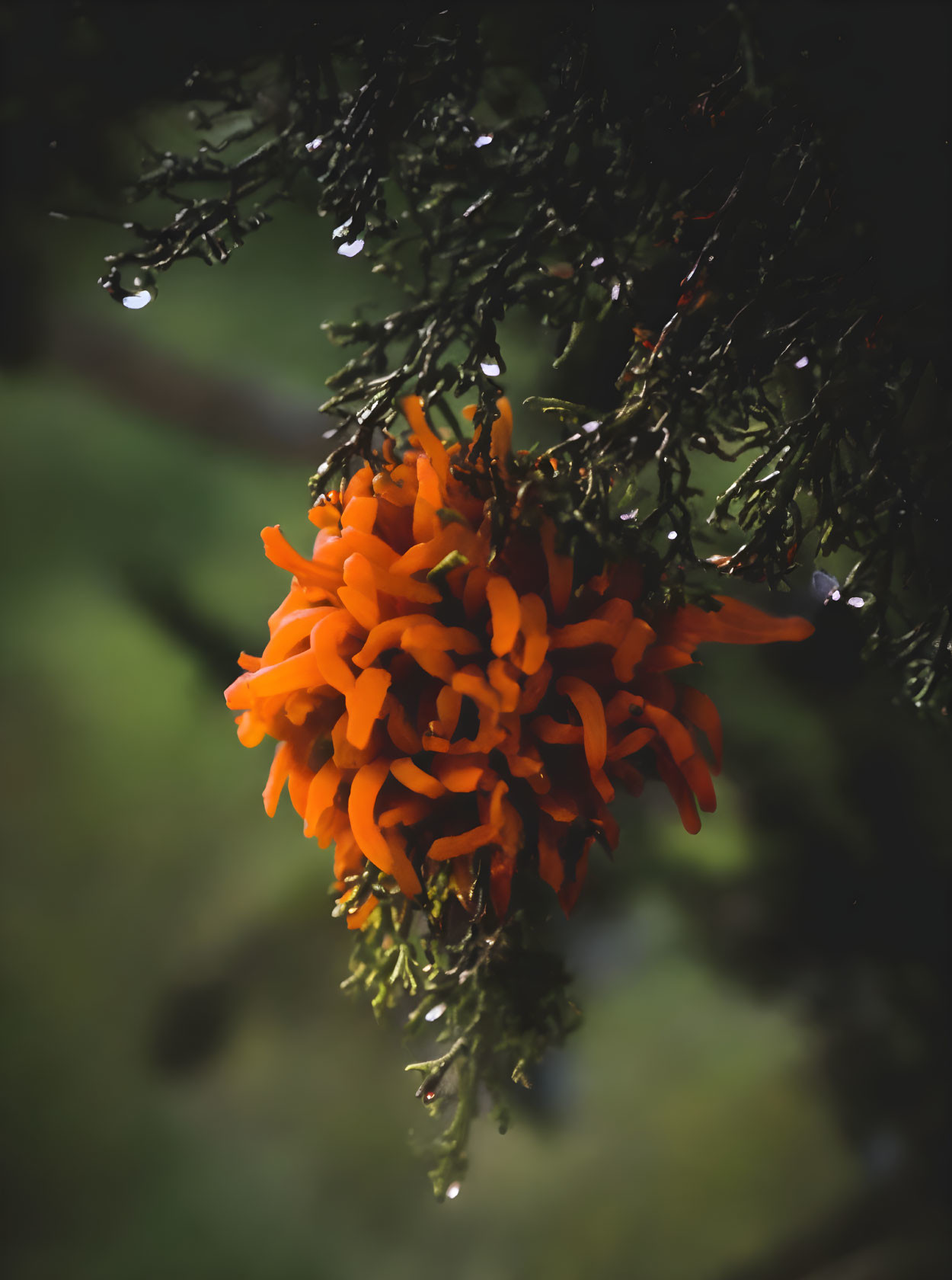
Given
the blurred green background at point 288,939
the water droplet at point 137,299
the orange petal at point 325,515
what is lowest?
the blurred green background at point 288,939

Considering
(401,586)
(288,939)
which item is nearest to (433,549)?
(401,586)

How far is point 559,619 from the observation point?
0.32 meters

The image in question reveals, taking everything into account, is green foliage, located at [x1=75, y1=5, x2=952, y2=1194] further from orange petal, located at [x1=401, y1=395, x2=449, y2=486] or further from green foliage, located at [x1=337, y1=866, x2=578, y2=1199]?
green foliage, located at [x1=337, y1=866, x2=578, y2=1199]

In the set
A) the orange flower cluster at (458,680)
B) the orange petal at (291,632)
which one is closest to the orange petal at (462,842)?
the orange flower cluster at (458,680)

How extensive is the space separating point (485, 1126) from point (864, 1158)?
0.26m

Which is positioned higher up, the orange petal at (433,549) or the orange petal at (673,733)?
the orange petal at (433,549)

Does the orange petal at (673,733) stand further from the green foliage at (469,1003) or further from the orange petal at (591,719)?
the green foliage at (469,1003)

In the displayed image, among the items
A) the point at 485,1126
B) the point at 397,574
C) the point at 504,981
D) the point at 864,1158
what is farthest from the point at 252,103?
the point at 864,1158

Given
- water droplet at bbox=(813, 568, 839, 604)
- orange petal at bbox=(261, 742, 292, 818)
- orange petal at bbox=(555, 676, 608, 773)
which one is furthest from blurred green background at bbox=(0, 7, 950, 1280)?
orange petal at bbox=(261, 742, 292, 818)

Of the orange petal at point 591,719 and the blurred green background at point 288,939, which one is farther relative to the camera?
the blurred green background at point 288,939

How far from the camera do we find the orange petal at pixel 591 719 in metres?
0.30

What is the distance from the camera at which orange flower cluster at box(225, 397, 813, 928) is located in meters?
0.30

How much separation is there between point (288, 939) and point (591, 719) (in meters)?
0.41

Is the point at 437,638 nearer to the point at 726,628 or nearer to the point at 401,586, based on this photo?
the point at 401,586
